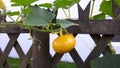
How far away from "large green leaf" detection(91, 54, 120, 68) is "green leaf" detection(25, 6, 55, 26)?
21 cm

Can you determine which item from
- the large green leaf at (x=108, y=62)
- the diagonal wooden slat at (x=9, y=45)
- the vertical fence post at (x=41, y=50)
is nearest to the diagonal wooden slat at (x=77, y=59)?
the vertical fence post at (x=41, y=50)

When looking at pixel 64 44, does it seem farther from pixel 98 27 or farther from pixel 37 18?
pixel 98 27

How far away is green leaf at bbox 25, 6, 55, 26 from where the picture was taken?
1.94 ft

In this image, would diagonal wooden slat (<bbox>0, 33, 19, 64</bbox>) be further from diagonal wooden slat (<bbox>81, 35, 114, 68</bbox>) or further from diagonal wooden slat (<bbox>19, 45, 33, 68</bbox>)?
diagonal wooden slat (<bbox>81, 35, 114, 68</bbox>)

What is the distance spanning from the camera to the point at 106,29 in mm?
1184

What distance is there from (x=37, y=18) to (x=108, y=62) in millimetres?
252

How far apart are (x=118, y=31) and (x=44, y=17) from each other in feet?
1.94

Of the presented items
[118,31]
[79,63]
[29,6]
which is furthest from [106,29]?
[29,6]

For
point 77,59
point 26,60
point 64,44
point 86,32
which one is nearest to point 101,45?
point 86,32

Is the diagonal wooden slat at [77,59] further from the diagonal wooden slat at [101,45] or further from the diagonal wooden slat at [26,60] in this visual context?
the diagonal wooden slat at [26,60]

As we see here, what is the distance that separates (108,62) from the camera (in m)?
0.78

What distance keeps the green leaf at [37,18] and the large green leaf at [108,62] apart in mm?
208

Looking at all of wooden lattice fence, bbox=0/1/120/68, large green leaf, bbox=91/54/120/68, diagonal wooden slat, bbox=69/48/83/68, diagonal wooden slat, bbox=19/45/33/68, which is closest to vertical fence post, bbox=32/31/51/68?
wooden lattice fence, bbox=0/1/120/68

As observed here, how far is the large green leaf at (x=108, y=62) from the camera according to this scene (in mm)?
772
